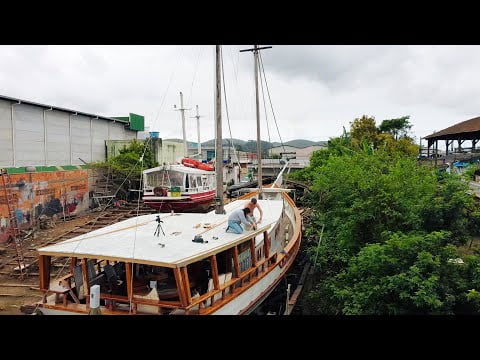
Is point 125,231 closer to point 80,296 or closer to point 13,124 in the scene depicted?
point 80,296

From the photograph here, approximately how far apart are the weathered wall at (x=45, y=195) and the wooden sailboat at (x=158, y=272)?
8.61 m

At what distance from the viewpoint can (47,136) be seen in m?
16.3

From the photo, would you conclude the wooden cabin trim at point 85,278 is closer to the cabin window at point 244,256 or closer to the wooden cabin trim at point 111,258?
the wooden cabin trim at point 111,258

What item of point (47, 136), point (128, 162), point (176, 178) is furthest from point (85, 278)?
point (128, 162)

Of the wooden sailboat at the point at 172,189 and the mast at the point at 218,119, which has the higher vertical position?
the mast at the point at 218,119

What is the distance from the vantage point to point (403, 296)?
210 inches

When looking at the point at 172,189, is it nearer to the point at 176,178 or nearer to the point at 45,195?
the point at 176,178

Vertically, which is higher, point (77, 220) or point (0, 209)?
point (0, 209)

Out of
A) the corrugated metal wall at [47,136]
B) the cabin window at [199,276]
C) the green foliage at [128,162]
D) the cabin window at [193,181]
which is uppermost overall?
the corrugated metal wall at [47,136]

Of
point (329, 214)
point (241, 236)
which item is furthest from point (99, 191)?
point (241, 236)

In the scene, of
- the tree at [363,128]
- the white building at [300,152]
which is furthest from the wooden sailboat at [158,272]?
the white building at [300,152]

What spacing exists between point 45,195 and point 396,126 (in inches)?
1015

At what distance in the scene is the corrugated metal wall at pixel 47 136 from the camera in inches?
554

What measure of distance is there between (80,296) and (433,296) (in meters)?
5.37
